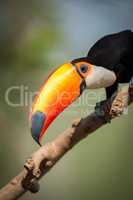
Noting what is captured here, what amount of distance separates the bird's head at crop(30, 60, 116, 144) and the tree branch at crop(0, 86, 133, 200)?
0.24ft

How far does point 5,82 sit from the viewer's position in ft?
9.04

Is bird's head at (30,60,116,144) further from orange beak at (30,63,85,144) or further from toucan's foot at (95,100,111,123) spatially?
toucan's foot at (95,100,111,123)

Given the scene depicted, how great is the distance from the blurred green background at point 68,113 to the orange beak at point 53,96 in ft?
2.70

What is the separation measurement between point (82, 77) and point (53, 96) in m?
0.18

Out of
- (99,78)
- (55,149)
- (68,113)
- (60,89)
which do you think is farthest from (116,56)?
(68,113)

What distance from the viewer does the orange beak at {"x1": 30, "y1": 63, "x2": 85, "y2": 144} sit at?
169cm

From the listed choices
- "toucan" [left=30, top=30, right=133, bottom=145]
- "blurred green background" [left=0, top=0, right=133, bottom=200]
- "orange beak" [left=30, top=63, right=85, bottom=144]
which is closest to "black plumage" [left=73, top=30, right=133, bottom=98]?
"toucan" [left=30, top=30, right=133, bottom=145]

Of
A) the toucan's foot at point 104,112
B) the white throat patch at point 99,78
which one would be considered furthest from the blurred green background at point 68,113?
the toucan's foot at point 104,112

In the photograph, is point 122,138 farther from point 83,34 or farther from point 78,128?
point 78,128

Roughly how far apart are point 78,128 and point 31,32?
103 cm

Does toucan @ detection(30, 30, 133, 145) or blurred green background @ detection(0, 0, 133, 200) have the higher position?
toucan @ detection(30, 30, 133, 145)

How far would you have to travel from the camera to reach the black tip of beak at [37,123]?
1.67 metres

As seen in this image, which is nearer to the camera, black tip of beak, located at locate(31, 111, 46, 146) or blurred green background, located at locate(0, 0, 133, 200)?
black tip of beak, located at locate(31, 111, 46, 146)

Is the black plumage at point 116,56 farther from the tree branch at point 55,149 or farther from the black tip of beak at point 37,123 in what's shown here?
the black tip of beak at point 37,123
